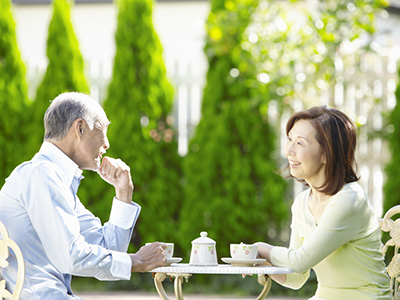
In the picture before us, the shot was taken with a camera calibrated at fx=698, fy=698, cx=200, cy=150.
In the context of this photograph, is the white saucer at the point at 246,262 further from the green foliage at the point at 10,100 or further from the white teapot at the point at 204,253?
the green foliage at the point at 10,100

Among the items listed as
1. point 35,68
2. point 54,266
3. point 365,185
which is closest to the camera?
point 54,266

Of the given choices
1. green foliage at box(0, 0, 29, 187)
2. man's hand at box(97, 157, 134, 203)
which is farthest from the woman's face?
green foliage at box(0, 0, 29, 187)

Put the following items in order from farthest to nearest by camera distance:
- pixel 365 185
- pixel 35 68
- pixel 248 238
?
pixel 35 68 → pixel 365 185 → pixel 248 238

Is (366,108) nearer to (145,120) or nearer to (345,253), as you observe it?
(145,120)

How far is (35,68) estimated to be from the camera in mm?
8602

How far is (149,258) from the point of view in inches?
97.8

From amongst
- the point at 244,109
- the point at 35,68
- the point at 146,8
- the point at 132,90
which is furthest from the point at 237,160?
the point at 35,68

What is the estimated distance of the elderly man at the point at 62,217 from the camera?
2266 mm

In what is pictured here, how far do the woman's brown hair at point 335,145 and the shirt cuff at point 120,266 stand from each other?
850 mm

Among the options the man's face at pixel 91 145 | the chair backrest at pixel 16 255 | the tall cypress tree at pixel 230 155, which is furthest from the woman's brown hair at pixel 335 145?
the tall cypress tree at pixel 230 155

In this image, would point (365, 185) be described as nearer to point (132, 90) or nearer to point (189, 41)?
point (132, 90)

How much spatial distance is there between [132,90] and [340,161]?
4.99 meters

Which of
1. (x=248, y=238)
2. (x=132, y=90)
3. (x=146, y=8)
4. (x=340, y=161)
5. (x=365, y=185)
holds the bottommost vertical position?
(x=248, y=238)

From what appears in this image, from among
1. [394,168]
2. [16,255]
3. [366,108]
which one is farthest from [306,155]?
[366,108]
